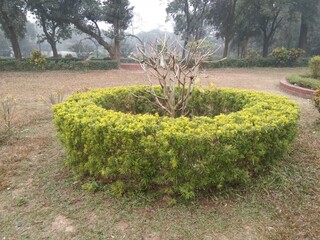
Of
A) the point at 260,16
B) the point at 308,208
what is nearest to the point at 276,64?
the point at 260,16

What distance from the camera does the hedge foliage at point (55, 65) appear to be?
593 inches

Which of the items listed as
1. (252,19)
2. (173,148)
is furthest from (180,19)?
(173,148)

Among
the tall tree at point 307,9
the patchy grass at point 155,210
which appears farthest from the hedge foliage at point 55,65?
the tall tree at point 307,9

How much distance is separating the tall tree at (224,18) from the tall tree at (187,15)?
2.47 feet

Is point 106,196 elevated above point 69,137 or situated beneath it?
situated beneath

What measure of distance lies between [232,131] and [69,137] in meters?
1.74

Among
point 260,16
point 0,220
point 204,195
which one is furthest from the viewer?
point 260,16

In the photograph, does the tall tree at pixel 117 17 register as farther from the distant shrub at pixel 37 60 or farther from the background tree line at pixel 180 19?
the distant shrub at pixel 37 60

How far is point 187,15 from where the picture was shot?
22016mm

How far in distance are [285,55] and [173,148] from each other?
1755 centimetres

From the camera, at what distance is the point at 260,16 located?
2052 centimetres

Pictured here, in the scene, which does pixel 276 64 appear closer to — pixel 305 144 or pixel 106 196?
pixel 305 144

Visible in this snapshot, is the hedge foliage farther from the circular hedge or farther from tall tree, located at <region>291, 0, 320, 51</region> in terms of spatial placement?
A: the circular hedge

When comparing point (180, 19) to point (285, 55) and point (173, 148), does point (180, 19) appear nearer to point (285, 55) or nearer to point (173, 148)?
point (285, 55)
